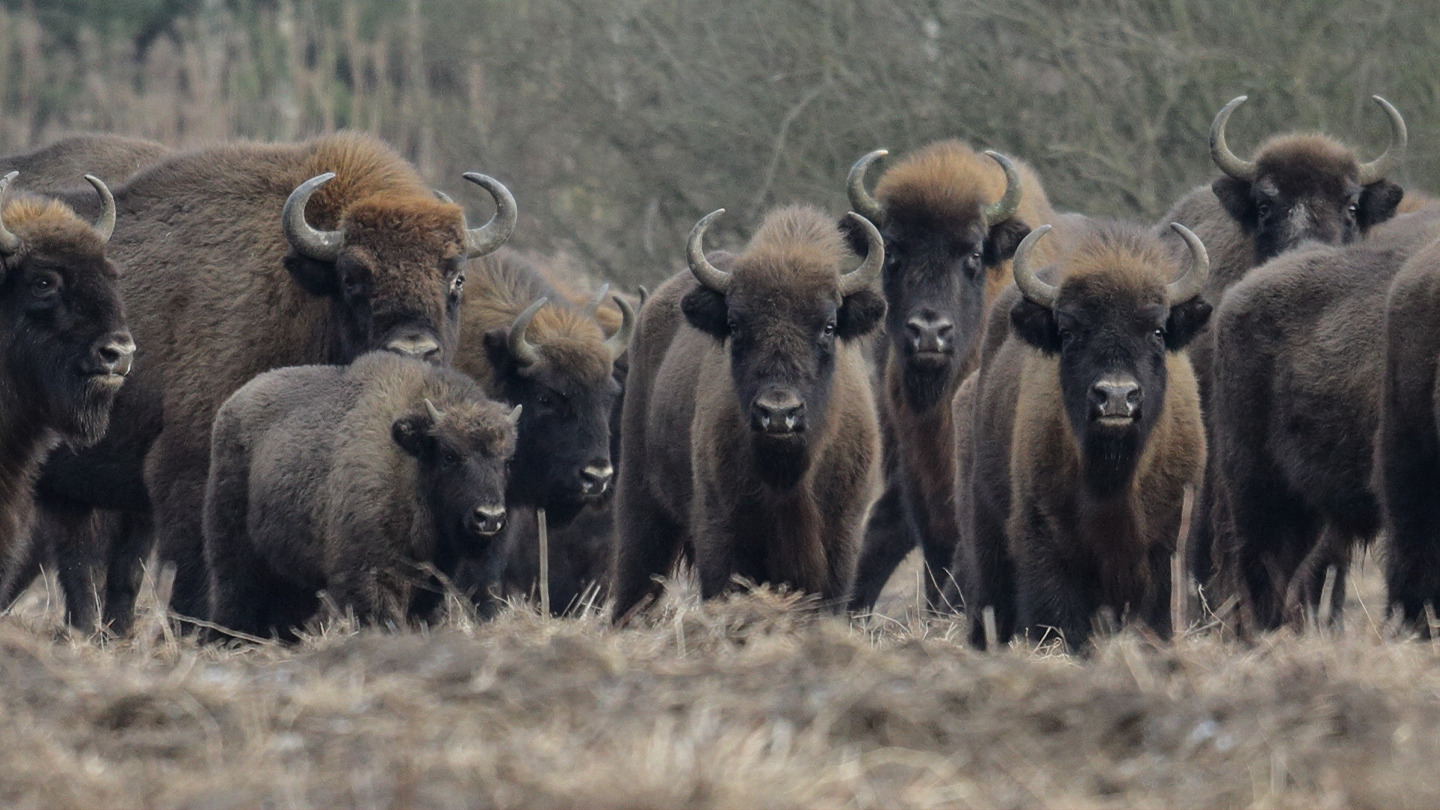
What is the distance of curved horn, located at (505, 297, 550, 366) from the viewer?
427 inches

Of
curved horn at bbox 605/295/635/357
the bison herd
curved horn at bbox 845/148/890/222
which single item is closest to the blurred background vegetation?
the bison herd


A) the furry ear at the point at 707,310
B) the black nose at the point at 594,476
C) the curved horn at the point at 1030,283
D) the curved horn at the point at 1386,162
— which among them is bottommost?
the black nose at the point at 594,476

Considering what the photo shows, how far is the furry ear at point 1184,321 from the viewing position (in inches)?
328

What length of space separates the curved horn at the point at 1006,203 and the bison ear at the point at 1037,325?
2.72 metres

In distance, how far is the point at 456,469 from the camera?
27.7 ft

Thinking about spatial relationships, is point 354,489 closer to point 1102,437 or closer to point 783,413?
point 783,413

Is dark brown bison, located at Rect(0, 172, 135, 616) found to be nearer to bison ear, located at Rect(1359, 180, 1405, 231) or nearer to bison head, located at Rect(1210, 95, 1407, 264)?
bison head, located at Rect(1210, 95, 1407, 264)

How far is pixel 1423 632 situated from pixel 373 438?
14.8ft

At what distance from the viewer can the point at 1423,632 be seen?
8.08 m

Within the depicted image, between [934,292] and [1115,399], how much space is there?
303 cm

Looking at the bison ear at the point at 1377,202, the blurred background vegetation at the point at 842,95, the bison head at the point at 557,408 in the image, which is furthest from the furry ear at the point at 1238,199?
the blurred background vegetation at the point at 842,95

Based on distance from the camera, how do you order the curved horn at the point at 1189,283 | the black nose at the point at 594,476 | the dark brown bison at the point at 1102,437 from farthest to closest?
the black nose at the point at 594,476 < the curved horn at the point at 1189,283 < the dark brown bison at the point at 1102,437

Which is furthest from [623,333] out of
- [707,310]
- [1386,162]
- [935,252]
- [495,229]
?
[1386,162]

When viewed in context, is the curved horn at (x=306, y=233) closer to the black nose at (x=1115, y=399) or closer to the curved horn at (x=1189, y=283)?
the black nose at (x=1115, y=399)
